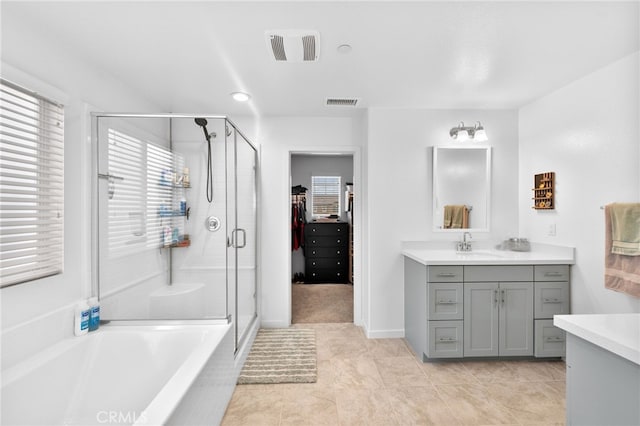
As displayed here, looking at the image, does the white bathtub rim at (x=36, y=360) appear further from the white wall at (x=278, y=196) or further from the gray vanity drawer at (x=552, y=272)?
the gray vanity drawer at (x=552, y=272)

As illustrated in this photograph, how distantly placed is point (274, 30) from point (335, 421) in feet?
7.65

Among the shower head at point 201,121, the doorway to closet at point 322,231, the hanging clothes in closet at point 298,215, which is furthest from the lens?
the hanging clothes in closet at point 298,215

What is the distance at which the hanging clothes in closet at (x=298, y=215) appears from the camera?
5.00 metres

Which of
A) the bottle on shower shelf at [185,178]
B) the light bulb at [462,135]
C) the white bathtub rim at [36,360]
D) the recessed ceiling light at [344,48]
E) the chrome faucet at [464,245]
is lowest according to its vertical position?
the white bathtub rim at [36,360]

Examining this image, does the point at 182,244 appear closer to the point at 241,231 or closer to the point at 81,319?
the point at 241,231

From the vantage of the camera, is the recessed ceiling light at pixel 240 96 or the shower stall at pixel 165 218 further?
the recessed ceiling light at pixel 240 96

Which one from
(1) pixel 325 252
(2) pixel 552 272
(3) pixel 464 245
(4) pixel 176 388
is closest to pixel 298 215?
(1) pixel 325 252

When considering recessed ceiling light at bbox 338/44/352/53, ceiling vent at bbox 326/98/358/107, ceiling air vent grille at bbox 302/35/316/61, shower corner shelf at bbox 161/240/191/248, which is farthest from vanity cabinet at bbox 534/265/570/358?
shower corner shelf at bbox 161/240/191/248

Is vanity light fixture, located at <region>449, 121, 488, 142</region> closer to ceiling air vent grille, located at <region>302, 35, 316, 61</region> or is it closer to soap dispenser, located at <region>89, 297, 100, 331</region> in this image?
ceiling air vent grille, located at <region>302, 35, 316, 61</region>

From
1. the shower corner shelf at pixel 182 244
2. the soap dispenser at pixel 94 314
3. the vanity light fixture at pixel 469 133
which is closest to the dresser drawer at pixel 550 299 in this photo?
the vanity light fixture at pixel 469 133

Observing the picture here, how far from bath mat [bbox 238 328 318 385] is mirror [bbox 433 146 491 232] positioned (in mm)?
1719

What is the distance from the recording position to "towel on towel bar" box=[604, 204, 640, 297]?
1915 millimetres

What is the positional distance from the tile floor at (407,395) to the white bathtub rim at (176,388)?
520mm

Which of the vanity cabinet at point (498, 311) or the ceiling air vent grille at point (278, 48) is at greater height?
the ceiling air vent grille at point (278, 48)
